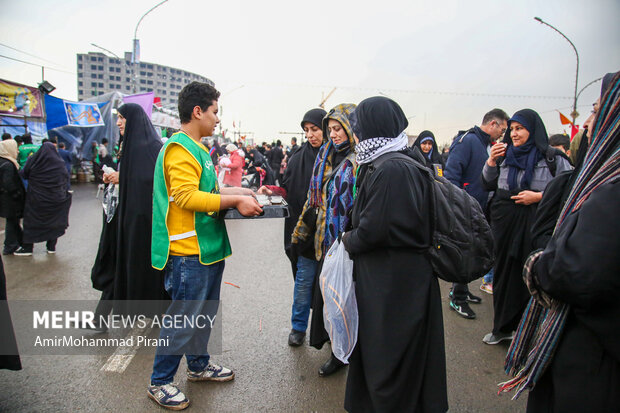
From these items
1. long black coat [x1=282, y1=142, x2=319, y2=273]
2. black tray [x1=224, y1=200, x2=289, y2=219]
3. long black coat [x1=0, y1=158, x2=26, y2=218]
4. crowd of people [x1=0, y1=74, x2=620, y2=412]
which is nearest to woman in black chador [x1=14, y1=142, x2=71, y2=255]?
long black coat [x1=0, y1=158, x2=26, y2=218]

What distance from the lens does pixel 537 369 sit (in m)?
1.44

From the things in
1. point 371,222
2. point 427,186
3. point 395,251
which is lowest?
point 395,251

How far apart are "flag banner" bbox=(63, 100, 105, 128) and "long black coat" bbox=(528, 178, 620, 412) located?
1751 centimetres

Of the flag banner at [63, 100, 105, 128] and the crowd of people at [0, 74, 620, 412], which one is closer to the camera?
the crowd of people at [0, 74, 620, 412]

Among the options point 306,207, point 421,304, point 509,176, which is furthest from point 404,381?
point 509,176

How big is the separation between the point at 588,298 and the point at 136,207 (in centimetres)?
302

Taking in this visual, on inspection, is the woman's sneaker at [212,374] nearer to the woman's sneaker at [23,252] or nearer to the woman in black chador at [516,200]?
the woman in black chador at [516,200]

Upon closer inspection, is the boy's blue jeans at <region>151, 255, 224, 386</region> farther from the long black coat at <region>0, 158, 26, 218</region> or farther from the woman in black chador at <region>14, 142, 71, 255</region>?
the long black coat at <region>0, 158, 26, 218</region>

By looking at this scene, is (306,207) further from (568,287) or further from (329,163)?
(568,287)

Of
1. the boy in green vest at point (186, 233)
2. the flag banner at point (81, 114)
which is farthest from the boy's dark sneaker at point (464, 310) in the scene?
the flag banner at point (81, 114)

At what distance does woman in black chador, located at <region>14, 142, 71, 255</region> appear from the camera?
18.6ft

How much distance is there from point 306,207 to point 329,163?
1.42 ft

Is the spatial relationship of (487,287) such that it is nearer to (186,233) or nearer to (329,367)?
(329,367)

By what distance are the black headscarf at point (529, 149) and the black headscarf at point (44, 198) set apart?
6.76 meters
